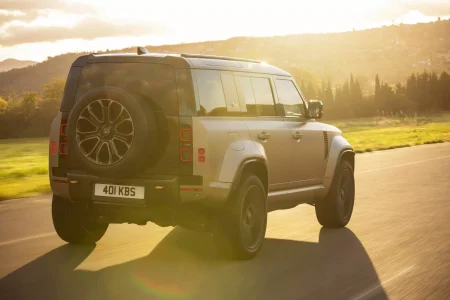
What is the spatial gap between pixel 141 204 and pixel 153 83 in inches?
44.9

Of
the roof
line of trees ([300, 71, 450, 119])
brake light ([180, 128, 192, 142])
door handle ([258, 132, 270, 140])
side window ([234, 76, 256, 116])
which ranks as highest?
the roof

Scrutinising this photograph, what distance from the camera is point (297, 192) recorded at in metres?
9.16

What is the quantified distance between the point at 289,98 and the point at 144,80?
2.48m

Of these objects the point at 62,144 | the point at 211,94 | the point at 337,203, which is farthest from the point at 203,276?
the point at 337,203

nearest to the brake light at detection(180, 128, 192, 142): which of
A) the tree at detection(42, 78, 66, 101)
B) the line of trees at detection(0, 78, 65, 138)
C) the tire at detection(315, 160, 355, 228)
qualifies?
the tire at detection(315, 160, 355, 228)

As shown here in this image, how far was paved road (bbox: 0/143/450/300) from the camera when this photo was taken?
6227 mm

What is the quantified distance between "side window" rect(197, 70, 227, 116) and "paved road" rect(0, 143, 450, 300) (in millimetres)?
1473

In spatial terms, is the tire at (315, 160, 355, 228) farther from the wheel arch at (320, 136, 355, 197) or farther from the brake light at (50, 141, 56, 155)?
the brake light at (50, 141, 56, 155)

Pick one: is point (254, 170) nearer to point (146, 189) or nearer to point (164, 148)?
point (164, 148)

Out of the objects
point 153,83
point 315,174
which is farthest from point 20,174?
point 153,83

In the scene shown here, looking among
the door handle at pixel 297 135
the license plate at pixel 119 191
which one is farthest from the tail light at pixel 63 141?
the door handle at pixel 297 135

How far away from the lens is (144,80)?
7.33 meters

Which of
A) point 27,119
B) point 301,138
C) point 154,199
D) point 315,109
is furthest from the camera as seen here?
point 27,119

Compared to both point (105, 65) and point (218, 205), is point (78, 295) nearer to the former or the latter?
point (218, 205)
